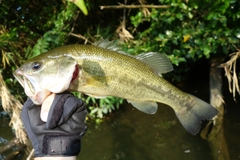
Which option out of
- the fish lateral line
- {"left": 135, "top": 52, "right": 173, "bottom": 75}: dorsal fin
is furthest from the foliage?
the fish lateral line

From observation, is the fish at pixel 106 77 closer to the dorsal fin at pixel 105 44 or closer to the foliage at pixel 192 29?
the dorsal fin at pixel 105 44

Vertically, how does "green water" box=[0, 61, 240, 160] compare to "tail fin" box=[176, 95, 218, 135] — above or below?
below

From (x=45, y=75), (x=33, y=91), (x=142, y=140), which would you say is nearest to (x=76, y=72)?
(x=45, y=75)

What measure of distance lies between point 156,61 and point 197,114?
0.60 metres

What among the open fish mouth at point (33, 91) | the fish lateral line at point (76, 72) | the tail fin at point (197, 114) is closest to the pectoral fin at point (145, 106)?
the tail fin at point (197, 114)

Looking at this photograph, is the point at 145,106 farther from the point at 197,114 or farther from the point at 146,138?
the point at 146,138

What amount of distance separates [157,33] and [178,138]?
163cm

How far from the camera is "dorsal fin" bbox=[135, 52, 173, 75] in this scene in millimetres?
2295

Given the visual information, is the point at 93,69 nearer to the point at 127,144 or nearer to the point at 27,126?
the point at 27,126

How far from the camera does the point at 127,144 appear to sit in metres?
5.04

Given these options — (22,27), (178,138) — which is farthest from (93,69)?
(22,27)

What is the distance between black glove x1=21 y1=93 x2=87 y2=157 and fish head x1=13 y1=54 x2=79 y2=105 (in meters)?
0.07

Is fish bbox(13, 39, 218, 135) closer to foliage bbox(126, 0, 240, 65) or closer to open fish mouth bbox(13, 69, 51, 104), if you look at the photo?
open fish mouth bbox(13, 69, 51, 104)

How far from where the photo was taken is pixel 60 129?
175 cm
